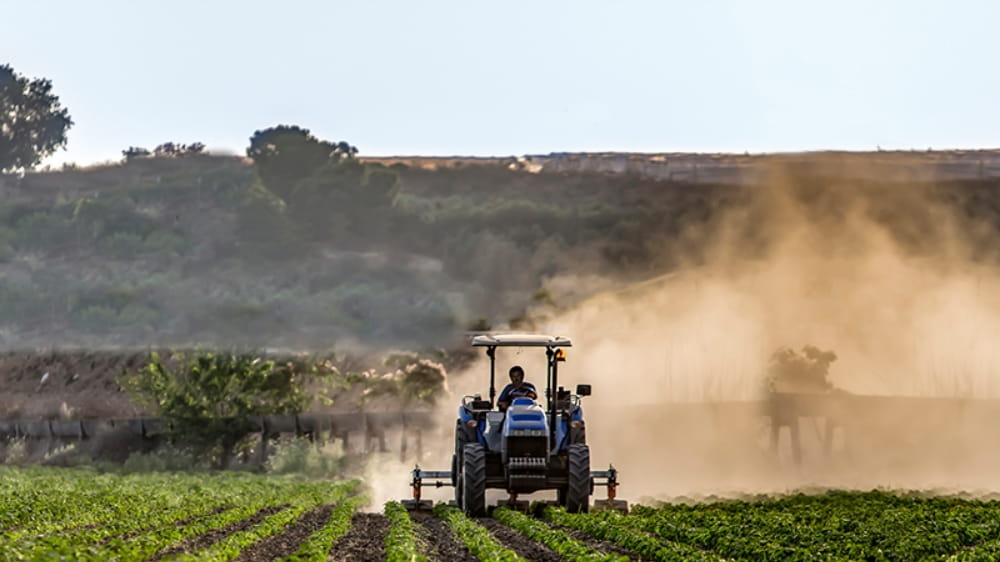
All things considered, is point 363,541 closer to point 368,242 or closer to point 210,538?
point 210,538

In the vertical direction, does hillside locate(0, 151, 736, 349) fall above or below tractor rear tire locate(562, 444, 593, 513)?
above

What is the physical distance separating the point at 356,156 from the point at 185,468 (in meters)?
90.9

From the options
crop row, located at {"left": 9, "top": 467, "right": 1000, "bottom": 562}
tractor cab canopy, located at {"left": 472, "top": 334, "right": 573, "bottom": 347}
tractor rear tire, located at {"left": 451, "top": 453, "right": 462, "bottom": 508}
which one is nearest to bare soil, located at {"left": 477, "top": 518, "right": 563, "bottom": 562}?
crop row, located at {"left": 9, "top": 467, "right": 1000, "bottom": 562}

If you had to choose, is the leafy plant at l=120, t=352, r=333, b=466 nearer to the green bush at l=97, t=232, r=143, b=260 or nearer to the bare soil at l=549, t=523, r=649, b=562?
the bare soil at l=549, t=523, r=649, b=562

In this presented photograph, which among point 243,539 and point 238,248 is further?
point 238,248

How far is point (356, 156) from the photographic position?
547 ft

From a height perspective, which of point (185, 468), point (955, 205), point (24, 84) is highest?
point (24, 84)

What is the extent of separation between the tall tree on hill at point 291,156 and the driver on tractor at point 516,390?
4821 inches

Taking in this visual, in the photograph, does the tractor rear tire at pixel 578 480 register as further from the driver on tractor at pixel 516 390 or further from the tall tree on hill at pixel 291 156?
the tall tree on hill at pixel 291 156

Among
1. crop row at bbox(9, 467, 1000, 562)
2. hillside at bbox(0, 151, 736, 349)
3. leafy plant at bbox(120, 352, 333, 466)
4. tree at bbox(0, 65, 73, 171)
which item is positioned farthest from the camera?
tree at bbox(0, 65, 73, 171)

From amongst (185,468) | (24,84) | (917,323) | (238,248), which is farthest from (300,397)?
(24,84)

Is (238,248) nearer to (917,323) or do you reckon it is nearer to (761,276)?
(761,276)

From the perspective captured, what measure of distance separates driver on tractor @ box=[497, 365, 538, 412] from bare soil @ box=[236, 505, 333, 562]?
212 inches

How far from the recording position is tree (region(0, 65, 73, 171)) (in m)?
184
